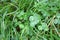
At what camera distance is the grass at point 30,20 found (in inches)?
73.9

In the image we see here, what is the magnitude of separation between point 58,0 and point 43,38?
0.43 m

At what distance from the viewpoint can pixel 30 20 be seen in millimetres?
1905

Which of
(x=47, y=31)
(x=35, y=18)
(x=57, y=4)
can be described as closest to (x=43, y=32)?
(x=47, y=31)

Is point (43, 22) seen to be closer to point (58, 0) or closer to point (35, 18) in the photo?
point (35, 18)

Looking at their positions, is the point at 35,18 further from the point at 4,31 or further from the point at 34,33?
the point at 4,31

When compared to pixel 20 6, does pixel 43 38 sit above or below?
below

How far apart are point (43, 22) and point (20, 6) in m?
0.30

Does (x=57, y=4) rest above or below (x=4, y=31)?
above

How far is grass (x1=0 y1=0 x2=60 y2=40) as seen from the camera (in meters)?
1.88

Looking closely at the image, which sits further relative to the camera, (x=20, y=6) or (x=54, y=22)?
(x=20, y=6)

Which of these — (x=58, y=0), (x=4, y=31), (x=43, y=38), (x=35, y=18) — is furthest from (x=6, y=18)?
(x=58, y=0)

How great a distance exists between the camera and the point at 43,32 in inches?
73.6

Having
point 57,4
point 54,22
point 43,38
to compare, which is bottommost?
point 43,38

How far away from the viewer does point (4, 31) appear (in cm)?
191
